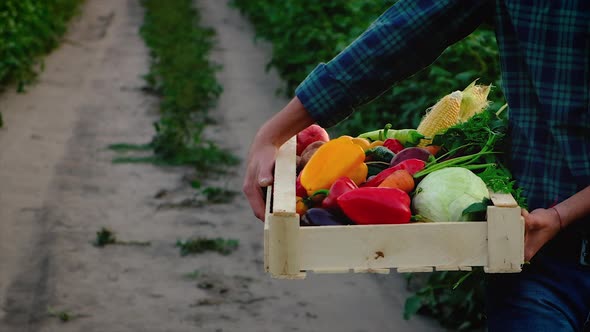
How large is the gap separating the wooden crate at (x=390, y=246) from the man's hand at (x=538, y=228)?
0.16 ft

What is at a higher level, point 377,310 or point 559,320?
point 559,320

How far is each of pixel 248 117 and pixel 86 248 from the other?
357 centimetres

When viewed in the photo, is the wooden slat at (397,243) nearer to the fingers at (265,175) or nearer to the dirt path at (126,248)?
the fingers at (265,175)

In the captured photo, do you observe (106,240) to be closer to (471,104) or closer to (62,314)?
(62,314)

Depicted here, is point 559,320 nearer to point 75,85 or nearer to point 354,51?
point 354,51

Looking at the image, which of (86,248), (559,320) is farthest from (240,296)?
(559,320)

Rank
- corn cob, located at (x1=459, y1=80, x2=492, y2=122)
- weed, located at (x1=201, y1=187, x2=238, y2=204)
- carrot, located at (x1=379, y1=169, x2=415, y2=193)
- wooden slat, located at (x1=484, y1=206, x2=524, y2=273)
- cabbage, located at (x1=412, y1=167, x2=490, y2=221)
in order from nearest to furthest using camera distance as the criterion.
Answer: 1. wooden slat, located at (x1=484, y1=206, x2=524, y2=273)
2. cabbage, located at (x1=412, y1=167, x2=490, y2=221)
3. carrot, located at (x1=379, y1=169, x2=415, y2=193)
4. corn cob, located at (x1=459, y1=80, x2=492, y2=122)
5. weed, located at (x1=201, y1=187, x2=238, y2=204)

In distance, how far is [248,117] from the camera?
924 centimetres

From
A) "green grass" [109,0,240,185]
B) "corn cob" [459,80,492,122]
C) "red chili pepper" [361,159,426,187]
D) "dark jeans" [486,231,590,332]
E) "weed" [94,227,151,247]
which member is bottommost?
"green grass" [109,0,240,185]

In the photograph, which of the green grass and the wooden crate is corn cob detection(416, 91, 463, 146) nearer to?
the wooden crate

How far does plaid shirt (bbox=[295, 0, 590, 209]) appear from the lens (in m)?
2.12

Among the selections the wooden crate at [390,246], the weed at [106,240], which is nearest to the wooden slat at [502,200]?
the wooden crate at [390,246]

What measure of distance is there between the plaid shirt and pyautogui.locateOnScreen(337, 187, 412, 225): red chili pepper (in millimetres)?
304

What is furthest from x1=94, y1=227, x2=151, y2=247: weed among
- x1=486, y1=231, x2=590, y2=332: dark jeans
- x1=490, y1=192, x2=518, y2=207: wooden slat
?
x1=490, y1=192, x2=518, y2=207: wooden slat
